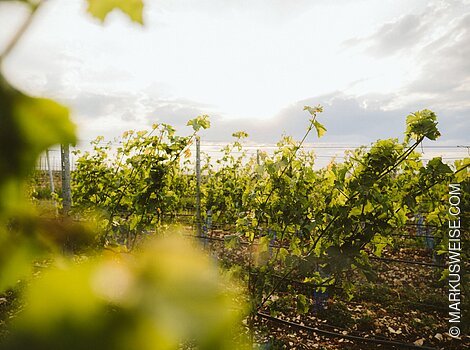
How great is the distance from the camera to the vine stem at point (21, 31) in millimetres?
254

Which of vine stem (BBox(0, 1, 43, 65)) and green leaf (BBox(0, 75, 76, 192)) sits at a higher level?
vine stem (BBox(0, 1, 43, 65))

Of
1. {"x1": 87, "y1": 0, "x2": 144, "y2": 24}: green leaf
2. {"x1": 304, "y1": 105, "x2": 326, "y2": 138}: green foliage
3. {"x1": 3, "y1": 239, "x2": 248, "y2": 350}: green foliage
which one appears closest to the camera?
{"x1": 3, "y1": 239, "x2": 248, "y2": 350}: green foliage

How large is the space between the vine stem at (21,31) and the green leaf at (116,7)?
0.15 meters

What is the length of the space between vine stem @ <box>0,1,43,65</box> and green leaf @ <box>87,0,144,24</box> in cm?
15

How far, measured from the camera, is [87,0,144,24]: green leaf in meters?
0.42

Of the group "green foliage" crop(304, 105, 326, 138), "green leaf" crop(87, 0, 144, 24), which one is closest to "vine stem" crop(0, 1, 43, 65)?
"green leaf" crop(87, 0, 144, 24)

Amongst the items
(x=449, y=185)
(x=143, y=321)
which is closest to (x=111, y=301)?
(x=143, y=321)

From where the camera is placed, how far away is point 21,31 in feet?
0.88

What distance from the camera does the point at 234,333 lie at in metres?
0.24

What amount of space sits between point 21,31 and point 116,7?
0.20m

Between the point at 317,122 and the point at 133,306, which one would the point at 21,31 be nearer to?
the point at 133,306

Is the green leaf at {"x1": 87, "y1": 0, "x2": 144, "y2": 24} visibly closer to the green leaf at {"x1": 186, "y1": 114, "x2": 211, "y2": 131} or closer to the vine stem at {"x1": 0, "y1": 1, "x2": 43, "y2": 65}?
the vine stem at {"x1": 0, "y1": 1, "x2": 43, "y2": 65}

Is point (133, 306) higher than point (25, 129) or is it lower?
lower

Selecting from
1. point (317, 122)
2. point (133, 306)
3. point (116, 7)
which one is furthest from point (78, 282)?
point (317, 122)
